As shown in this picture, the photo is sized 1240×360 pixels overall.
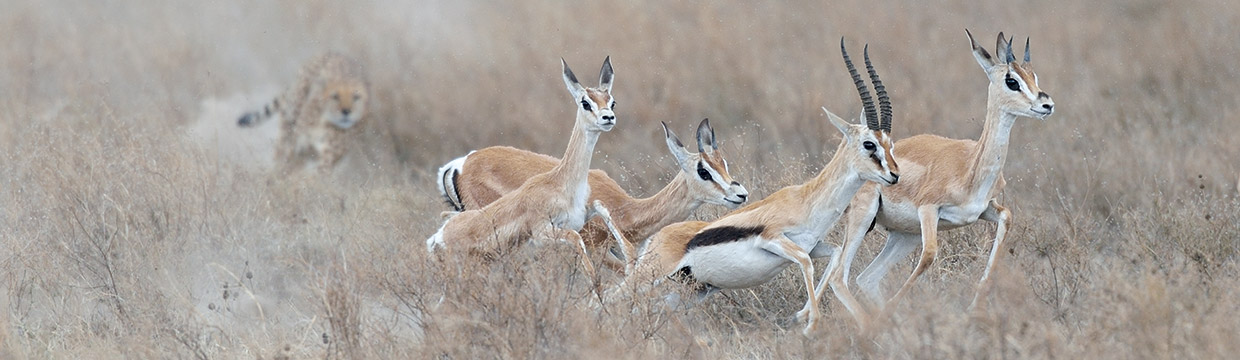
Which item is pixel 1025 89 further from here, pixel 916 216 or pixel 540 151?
pixel 540 151

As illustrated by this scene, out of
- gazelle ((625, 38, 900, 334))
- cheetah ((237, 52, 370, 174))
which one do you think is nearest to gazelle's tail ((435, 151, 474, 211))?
gazelle ((625, 38, 900, 334))

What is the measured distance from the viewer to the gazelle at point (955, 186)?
9.52 m

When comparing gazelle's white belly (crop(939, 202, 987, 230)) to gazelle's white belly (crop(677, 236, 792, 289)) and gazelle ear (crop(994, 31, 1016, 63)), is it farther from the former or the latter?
gazelle's white belly (crop(677, 236, 792, 289))

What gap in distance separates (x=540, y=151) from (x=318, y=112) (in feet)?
9.15

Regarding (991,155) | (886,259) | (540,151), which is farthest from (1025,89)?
(540,151)

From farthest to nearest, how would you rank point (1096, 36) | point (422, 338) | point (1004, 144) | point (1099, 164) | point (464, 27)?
point (464, 27), point (1096, 36), point (1099, 164), point (1004, 144), point (422, 338)

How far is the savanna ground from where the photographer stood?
759cm

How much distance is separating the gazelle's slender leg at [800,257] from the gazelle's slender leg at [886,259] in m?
1.00

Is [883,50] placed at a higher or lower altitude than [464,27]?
lower

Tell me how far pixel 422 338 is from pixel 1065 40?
1090 cm

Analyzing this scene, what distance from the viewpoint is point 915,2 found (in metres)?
18.6

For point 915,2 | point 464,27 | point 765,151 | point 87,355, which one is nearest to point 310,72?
point 464,27

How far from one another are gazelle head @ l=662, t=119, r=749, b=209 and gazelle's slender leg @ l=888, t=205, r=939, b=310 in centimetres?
116

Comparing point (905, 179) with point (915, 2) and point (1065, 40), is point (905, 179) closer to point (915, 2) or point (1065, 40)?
point (1065, 40)
